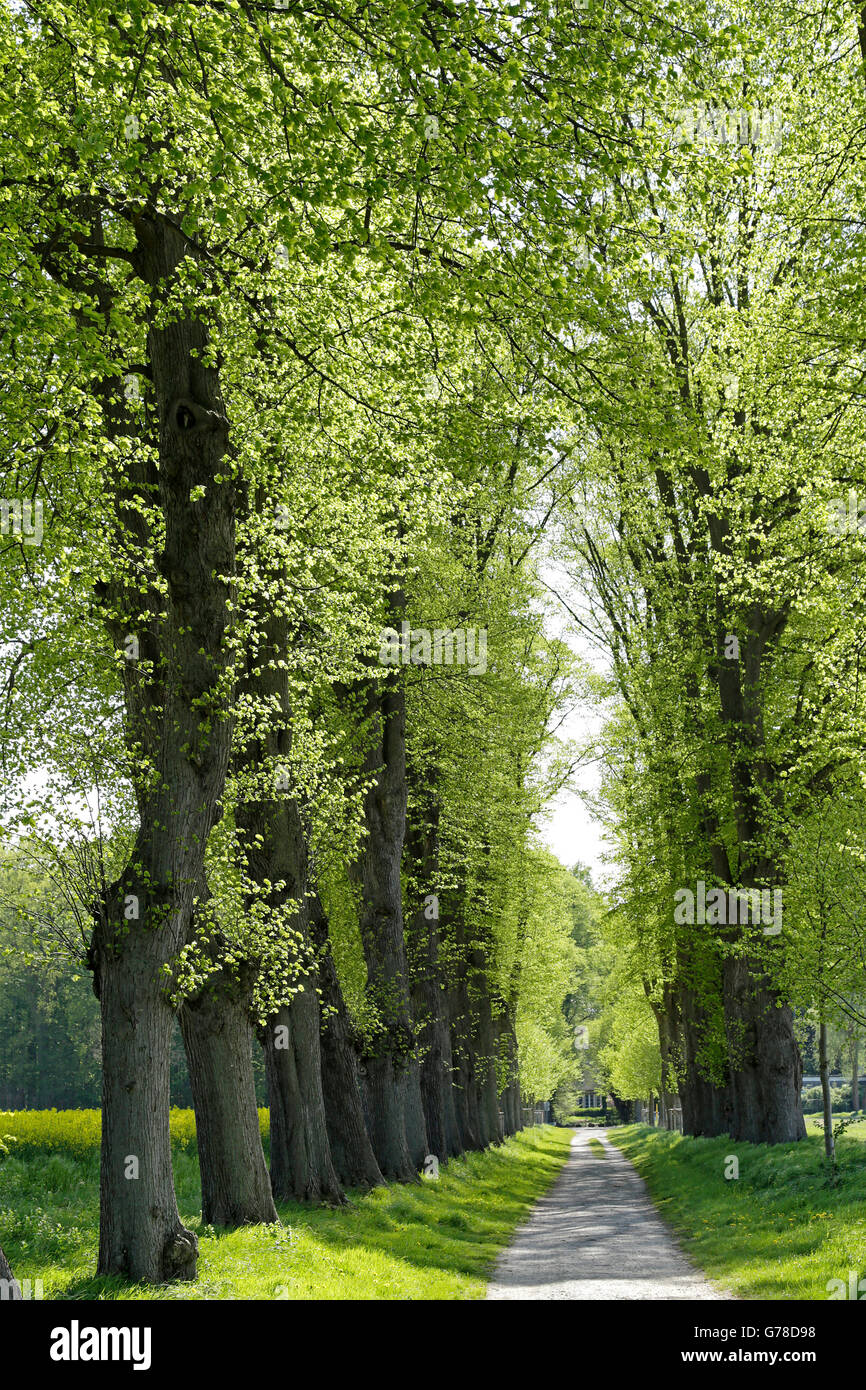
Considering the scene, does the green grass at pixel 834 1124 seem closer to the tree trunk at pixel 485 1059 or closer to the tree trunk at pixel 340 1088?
the tree trunk at pixel 340 1088

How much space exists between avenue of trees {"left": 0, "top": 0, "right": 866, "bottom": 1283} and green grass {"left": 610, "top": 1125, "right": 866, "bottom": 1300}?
182 cm

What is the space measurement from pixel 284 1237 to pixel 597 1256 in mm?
5024

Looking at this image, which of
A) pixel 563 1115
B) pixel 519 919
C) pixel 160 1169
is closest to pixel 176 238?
pixel 160 1169

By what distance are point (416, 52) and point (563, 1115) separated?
121387 millimetres

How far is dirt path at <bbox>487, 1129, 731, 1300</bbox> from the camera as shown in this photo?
11.7 meters

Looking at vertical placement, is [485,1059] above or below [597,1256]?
below

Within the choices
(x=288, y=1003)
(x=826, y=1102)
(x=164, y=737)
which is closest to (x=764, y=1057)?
(x=826, y=1102)

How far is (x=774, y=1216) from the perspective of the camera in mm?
15414

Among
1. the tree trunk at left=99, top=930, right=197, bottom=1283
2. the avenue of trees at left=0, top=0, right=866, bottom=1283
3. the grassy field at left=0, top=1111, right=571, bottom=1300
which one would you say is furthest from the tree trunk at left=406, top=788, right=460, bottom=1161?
the tree trunk at left=99, top=930, right=197, bottom=1283

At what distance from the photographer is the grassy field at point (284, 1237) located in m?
9.83

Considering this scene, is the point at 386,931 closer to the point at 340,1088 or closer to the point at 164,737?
the point at 340,1088

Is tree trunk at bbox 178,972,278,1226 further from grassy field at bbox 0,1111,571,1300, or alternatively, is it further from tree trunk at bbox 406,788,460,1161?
tree trunk at bbox 406,788,460,1161

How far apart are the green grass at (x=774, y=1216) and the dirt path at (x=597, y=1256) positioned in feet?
1.32

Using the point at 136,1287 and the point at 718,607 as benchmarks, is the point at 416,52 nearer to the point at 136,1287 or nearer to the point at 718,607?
the point at 136,1287
